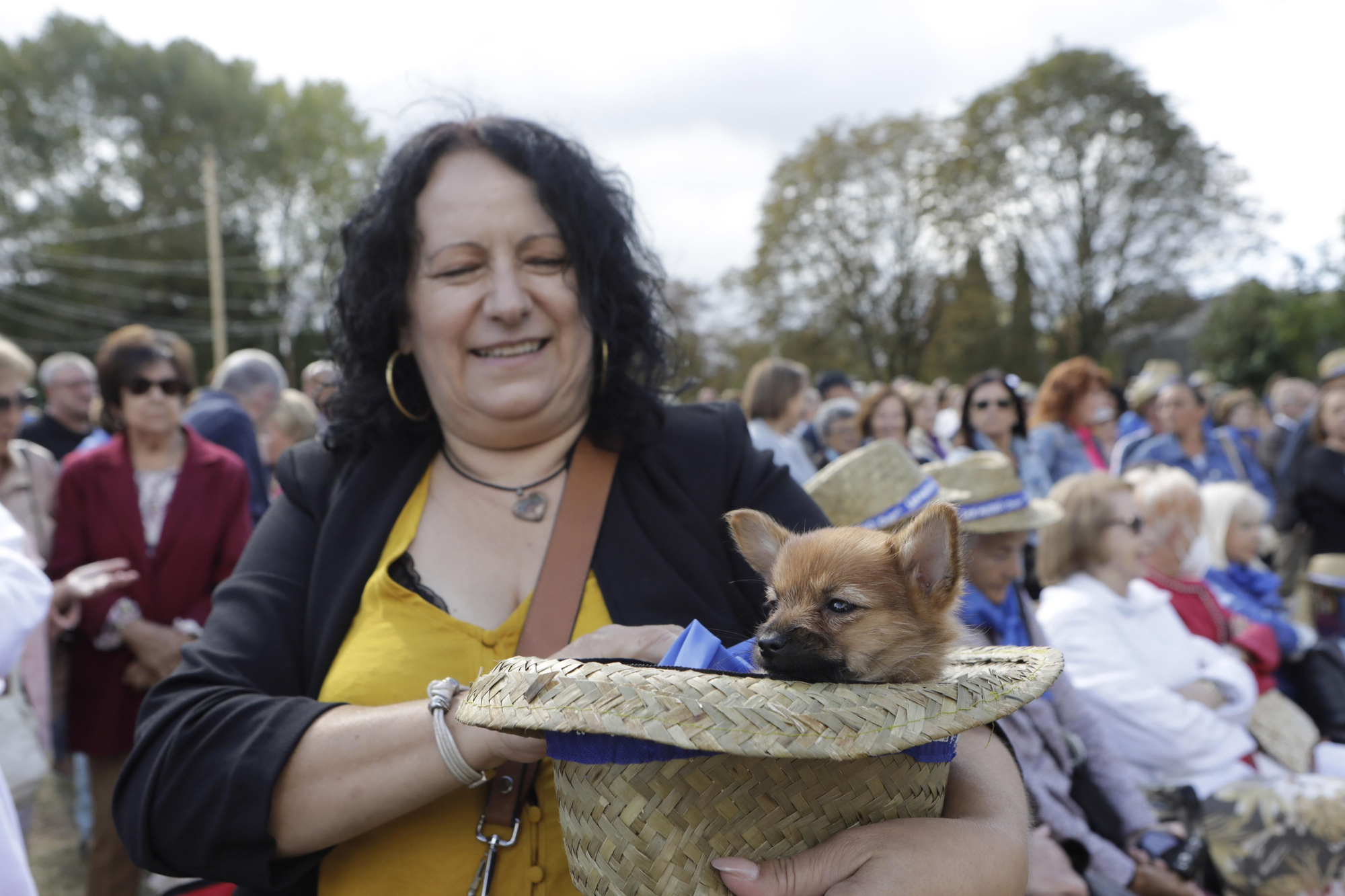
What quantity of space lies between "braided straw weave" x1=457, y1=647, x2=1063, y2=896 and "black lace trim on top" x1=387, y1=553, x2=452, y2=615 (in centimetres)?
54

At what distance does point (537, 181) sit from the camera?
6.27 feet

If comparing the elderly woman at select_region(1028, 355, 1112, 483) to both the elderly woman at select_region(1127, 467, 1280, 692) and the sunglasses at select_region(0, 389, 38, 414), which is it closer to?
the elderly woman at select_region(1127, 467, 1280, 692)

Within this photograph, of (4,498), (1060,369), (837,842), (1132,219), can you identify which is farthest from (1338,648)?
(1132,219)

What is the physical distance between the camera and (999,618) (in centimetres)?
372

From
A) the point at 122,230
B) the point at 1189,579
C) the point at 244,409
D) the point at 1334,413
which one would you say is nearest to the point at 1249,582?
the point at 1189,579

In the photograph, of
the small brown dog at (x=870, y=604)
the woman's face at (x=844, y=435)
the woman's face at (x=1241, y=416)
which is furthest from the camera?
the woman's face at (x=1241, y=416)

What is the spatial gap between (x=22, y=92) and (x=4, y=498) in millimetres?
40088

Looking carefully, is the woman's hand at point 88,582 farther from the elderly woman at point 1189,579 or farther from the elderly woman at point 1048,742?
the elderly woman at point 1189,579

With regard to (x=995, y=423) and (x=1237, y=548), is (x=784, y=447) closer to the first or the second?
(x=995, y=423)

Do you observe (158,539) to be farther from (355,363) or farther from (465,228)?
(465,228)

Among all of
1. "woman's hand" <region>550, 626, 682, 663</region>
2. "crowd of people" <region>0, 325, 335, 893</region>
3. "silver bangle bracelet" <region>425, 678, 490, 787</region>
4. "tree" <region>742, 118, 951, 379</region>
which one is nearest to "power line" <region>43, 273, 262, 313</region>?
"tree" <region>742, 118, 951, 379</region>

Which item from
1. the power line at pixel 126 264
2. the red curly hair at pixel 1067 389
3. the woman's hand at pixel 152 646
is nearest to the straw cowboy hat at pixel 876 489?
the woman's hand at pixel 152 646

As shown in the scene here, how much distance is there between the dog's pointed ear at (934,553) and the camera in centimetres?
135

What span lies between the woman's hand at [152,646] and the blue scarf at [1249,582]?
20.3 ft
